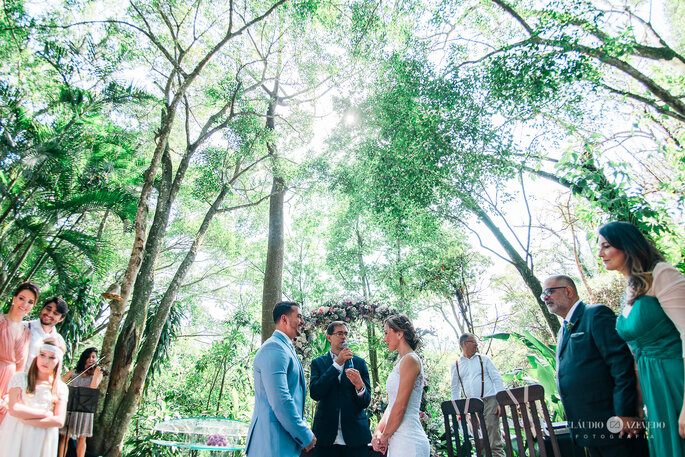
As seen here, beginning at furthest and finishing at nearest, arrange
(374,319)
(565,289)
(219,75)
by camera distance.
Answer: (219,75) < (374,319) < (565,289)

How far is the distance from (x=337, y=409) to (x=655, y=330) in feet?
7.99

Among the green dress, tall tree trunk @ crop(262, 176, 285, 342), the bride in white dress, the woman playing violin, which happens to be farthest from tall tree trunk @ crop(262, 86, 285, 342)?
the green dress

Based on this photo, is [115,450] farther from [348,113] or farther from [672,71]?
[672,71]

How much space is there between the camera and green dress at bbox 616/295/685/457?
1.74m

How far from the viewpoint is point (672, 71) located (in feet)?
25.5

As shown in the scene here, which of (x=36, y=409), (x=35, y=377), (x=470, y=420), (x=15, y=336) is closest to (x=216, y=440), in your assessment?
(x=36, y=409)

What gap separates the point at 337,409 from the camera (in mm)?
3182

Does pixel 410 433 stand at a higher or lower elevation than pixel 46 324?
lower

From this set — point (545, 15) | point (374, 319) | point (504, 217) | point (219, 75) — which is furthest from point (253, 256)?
point (545, 15)

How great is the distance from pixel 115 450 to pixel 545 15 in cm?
911

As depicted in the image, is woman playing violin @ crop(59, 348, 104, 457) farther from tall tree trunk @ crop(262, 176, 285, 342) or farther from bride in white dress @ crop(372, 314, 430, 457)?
bride in white dress @ crop(372, 314, 430, 457)

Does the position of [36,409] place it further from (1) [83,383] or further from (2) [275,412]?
(1) [83,383]

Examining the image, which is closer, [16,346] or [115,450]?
[16,346]

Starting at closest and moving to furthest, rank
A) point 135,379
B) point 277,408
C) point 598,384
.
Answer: point 598,384
point 277,408
point 135,379
